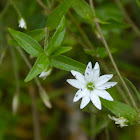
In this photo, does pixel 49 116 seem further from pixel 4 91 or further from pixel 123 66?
pixel 123 66

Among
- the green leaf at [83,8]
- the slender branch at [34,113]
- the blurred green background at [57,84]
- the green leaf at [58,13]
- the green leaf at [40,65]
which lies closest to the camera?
the green leaf at [40,65]

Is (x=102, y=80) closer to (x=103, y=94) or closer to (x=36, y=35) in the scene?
(x=103, y=94)

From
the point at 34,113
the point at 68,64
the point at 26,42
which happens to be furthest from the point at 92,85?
the point at 34,113

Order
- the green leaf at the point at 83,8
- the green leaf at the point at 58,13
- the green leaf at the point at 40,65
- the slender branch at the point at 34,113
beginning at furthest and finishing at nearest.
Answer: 1. the slender branch at the point at 34,113
2. the green leaf at the point at 83,8
3. the green leaf at the point at 58,13
4. the green leaf at the point at 40,65

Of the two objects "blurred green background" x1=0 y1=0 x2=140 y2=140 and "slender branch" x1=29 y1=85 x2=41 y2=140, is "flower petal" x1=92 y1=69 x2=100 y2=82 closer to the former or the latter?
"blurred green background" x1=0 y1=0 x2=140 y2=140

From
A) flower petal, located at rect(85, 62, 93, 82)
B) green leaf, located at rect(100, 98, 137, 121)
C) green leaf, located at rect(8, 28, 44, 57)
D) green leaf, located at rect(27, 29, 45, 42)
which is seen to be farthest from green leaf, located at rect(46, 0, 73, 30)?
green leaf, located at rect(100, 98, 137, 121)

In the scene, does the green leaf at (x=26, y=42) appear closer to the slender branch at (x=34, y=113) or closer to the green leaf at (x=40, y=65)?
the green leaf at (x=40, y=65)

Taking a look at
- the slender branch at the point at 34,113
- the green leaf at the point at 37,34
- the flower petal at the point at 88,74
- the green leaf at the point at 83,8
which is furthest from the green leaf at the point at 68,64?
the slender branch at the point at 34,113

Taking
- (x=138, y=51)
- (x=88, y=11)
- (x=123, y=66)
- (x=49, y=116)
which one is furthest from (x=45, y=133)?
(x=88, y=11)
